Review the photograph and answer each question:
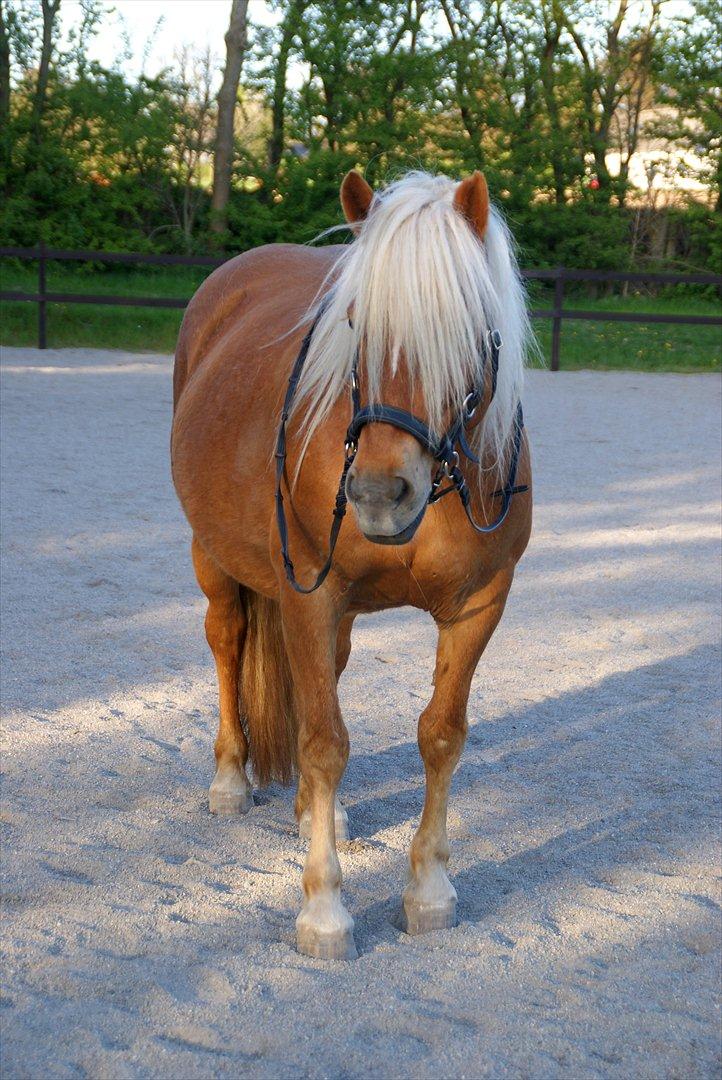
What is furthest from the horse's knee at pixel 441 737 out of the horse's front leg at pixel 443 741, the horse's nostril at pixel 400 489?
the horse's nostril at pixel 400 489

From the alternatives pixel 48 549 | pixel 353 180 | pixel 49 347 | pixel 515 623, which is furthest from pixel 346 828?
pixel 49 347

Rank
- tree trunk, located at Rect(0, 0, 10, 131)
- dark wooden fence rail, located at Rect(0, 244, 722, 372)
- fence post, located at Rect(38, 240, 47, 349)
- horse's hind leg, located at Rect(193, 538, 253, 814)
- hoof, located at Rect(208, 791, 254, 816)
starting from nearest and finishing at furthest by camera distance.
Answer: hoof, located at Rect(208, 791, 254, 816), horse's hind leg, located at Rect(193, 538, 253, 814), fence post, located at Rect(38, 240, 47, 349), dark wooden fence rail, located at Rect(0, 244, 722, 372), tree trunk, located at Rect(0, 0, 10, 131)

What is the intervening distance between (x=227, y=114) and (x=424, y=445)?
62.3 ft

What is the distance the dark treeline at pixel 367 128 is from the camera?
64.6ft

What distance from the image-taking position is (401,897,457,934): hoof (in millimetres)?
2705

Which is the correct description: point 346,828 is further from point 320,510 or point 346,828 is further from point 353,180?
point 353,180

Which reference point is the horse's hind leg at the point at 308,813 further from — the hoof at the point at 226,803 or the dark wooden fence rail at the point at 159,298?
the dark wooden fence rail at the point at 159,298

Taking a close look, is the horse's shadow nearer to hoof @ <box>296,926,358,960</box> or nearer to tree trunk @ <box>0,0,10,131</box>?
hoof @ <box>296,926,358,960</box>

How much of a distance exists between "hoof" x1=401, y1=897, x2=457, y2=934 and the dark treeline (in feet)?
59.1

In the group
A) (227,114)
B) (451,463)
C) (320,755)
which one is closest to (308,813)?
(320,755)

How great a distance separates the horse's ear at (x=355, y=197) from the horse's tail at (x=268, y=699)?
1398 mm

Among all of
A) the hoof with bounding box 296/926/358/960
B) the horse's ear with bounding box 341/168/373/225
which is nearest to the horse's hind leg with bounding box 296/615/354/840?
the hoof with bounding box 296/926/358/960

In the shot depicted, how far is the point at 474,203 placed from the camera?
7.59 feet

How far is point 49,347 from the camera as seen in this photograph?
52.0 ft
